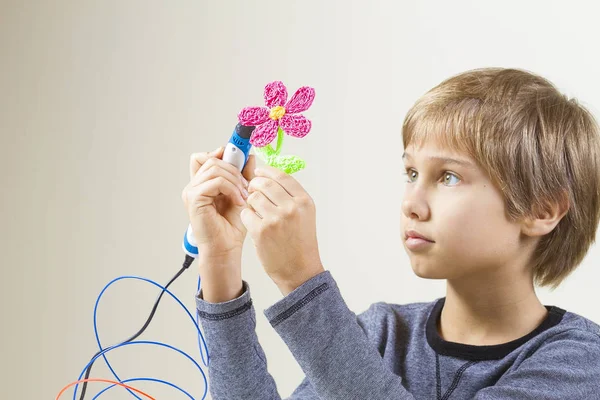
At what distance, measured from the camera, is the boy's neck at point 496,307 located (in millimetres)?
1000

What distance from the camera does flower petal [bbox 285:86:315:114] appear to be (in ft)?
2.91

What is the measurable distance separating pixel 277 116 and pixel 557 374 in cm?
42

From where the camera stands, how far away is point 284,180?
840mm

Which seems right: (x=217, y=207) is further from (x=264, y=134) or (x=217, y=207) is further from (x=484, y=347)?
(x=484, y=347)

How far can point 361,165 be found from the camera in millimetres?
1788

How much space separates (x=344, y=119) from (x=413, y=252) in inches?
34.9

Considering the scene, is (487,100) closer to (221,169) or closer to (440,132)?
(440,132)

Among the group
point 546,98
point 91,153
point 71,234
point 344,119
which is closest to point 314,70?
point 344,119

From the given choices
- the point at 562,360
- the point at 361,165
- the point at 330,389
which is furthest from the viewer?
the point at 361,165

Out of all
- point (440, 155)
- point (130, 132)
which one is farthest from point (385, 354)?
point (130, 132)

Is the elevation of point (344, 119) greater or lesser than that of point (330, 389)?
greater

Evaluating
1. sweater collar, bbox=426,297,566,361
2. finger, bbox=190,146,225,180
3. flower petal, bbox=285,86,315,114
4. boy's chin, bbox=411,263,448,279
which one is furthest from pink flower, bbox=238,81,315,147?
sweater collar, bbox=426,297,566,361

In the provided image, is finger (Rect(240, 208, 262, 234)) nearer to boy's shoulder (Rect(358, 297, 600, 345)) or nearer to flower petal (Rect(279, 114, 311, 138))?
flower petal (Rect(279, 114, 311, 138))

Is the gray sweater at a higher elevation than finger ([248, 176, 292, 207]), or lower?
lower
